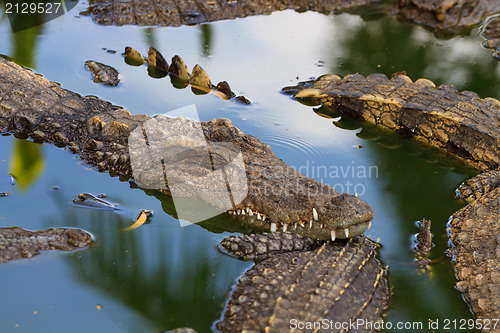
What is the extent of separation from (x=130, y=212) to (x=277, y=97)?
2.85m

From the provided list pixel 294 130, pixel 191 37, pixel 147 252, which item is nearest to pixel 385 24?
pixel 191 37

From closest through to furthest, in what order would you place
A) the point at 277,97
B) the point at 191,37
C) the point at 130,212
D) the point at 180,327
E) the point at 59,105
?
the point at 180,327
the point at 130,212
the point at 59,105
the point at 277,97
the point at 191,37

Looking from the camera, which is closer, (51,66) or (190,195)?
(190,195)

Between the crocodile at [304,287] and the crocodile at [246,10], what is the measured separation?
5.38m

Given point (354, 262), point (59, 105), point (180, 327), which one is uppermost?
point (59, 105)

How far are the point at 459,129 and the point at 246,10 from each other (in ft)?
15.4

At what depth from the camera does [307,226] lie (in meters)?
4.81

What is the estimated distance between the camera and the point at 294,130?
22.0 ft

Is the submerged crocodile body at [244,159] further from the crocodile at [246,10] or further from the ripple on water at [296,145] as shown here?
the crocodile at [246,10]

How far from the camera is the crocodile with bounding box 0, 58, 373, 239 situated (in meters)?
4.72

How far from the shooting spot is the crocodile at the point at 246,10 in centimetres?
909

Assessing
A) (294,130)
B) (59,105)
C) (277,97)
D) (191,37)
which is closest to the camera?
(59,105)

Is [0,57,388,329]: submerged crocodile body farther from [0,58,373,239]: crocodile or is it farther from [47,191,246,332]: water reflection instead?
[47,191,246,332]: water reflection

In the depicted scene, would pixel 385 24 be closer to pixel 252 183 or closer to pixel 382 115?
pixel 382 115
